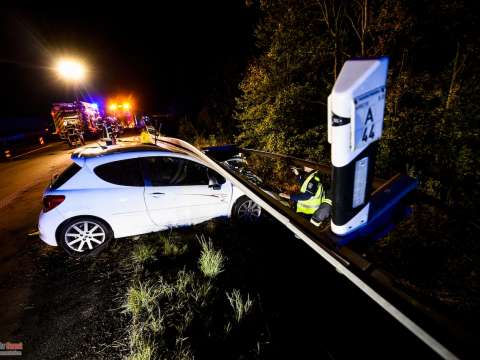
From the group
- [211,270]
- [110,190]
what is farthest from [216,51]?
[211,270]

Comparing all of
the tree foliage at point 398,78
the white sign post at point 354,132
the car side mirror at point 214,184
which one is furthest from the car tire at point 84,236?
the tree foliage at point 398,78

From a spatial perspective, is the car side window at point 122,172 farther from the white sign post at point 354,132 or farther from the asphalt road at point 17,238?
the white sign post at point 354,132

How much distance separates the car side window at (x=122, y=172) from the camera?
13.1 feet

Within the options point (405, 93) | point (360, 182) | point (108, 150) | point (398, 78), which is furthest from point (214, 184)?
point (405, 93)

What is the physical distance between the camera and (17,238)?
181 inches

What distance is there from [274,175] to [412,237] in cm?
432

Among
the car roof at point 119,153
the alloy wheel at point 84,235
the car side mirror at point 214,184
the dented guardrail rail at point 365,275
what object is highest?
the car roof at point 119,153

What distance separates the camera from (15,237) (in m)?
4.64

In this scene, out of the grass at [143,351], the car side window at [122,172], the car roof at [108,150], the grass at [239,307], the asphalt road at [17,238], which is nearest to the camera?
the grass at [143,351]

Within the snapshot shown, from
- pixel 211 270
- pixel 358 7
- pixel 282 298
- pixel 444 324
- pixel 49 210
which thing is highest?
pixel 358 7

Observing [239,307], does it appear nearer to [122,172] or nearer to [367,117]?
[367,117]

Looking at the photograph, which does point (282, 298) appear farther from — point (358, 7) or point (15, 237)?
point (358, 7)

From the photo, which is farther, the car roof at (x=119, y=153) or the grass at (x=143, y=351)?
the car roof at (x=119, y=153)

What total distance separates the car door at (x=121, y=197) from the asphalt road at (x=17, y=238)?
1.26 m
